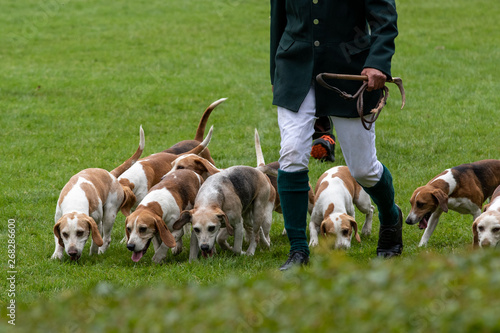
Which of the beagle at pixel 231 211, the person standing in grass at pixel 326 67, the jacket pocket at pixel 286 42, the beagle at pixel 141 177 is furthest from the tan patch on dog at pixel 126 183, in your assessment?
the jacket pocket at pixel 286 42

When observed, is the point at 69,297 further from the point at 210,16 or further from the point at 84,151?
the point at 210,16

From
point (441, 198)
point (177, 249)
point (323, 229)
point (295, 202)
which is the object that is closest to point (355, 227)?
point (323, 229)

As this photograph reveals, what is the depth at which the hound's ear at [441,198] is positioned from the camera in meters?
6.96

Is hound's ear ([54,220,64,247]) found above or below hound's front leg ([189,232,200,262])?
above

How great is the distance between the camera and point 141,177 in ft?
26.6

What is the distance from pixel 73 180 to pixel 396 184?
4.07 meters

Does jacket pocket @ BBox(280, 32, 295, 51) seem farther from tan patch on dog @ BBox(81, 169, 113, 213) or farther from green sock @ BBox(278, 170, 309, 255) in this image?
tan patch on dog @ BBox(81, 169, 113, 213)

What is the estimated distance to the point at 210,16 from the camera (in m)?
26.6

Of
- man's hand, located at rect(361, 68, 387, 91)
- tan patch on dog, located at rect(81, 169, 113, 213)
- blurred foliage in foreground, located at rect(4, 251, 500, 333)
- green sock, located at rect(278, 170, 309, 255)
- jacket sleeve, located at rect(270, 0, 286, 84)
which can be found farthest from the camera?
tan patch on dog, located at rect(81, 169, 113, 213)

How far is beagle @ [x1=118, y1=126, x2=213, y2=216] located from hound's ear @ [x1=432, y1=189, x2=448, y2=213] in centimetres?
315

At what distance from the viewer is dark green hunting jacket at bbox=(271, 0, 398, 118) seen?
5.57 meters

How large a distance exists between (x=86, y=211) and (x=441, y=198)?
3.49m

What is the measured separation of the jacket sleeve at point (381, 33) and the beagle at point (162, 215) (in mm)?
2556

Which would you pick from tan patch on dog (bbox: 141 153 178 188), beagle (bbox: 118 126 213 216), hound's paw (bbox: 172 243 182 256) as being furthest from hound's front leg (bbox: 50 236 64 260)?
tan patch on dog (bbox: 141 153 178 188)
